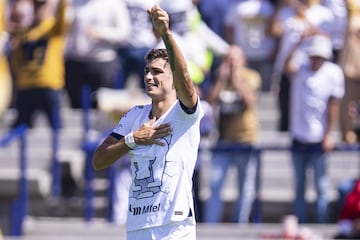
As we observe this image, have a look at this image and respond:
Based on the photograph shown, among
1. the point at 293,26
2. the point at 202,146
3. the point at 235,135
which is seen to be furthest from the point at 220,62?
the point at 202,146

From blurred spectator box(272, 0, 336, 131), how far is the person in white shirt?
18.9 ft

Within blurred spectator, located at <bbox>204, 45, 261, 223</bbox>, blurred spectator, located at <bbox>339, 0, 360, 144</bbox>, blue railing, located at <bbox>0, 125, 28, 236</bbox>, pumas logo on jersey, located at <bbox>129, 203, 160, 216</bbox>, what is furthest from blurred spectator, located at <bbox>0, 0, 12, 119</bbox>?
pumas logo on jersey, located at <bbox>129, 203, 160, 216</bbox>

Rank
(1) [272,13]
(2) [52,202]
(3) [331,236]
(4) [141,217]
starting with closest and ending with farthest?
1. (4) [141,217]
2. (3) [331,236]
3. (2) [52,202]
4. (1) [272,13]

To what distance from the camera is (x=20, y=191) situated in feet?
40.5

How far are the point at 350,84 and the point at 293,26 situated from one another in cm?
91

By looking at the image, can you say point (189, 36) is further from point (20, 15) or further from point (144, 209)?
point (144, 209)

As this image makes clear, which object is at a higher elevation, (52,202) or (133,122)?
(133,122)

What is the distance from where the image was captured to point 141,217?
7262mm

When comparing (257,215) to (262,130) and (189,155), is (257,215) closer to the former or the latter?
(262,130)

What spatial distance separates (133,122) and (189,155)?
39 centimetres

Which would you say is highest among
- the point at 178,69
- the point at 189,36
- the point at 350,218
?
the point at 178,69

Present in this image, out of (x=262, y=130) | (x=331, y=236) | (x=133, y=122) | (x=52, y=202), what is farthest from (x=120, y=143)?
(x=262, y=130)

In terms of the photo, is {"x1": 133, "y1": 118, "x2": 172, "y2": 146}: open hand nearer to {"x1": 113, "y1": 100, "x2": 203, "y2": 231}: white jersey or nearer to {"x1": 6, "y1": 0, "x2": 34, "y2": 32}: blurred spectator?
{"x1": 113, "y1": 100, "x2": 203, "y2": 231}: white jersey

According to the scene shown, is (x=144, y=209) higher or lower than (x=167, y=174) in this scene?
lower
